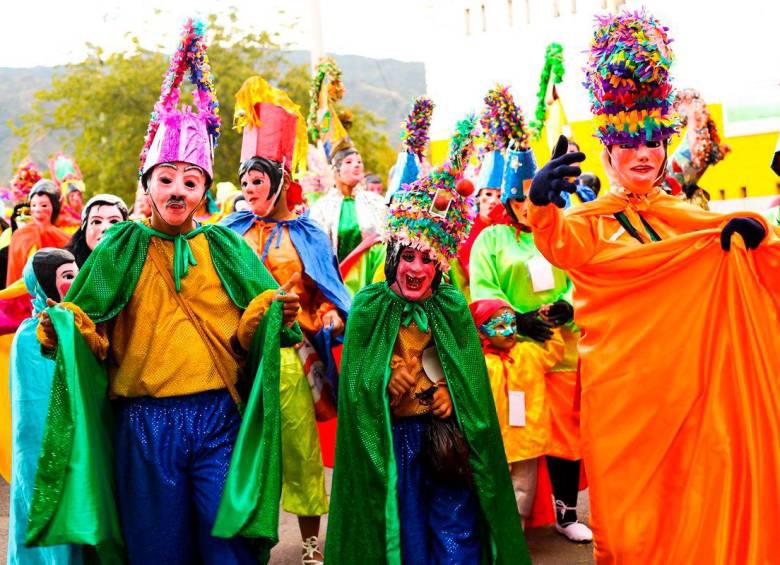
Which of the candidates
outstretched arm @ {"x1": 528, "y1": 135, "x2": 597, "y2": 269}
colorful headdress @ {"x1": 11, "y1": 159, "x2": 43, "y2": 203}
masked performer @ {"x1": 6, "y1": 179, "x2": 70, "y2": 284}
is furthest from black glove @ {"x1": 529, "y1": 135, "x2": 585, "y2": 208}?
colorful headdress @ {"x1": 11, "y1": 159, "x2": 43, "y2": 203}

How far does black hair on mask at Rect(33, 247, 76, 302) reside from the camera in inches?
218

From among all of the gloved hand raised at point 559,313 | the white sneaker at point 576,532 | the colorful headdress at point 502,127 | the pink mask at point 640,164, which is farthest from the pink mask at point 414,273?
the white sneaker at point 576,532

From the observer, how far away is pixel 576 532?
6383 millimetres

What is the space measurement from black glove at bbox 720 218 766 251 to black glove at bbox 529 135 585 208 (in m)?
0.69

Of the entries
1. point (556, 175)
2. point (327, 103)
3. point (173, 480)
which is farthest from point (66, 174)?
point (556, 175)

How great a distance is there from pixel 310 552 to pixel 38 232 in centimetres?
426

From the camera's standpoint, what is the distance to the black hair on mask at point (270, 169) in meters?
6.57

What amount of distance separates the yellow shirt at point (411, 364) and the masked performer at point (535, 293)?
1.34 metres

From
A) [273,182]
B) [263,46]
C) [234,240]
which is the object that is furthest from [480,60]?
[234,240]

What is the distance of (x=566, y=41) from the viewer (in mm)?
17422

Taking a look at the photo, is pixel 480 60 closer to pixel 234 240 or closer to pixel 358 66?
pixel 234 240

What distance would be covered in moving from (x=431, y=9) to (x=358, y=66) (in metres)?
115

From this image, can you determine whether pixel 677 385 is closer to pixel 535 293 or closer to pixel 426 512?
pixel 426 512

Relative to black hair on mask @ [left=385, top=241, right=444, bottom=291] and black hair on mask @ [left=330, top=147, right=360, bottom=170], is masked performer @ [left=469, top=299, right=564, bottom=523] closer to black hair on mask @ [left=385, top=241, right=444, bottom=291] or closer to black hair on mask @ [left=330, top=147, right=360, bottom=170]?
black hair on mask @ [left=385, top=241, right=444, bottom=291]
